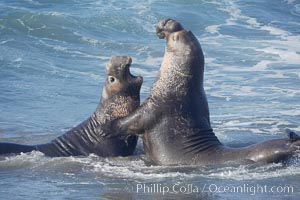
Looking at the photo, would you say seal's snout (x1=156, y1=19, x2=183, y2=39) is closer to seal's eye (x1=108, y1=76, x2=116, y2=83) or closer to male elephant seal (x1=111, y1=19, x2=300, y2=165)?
male elephant seal (x1=111, y1=19, x2=300, y2=165)

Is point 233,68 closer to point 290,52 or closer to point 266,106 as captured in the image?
point 290,52

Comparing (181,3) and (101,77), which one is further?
(181,3)

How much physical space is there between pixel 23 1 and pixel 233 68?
30.6 feet

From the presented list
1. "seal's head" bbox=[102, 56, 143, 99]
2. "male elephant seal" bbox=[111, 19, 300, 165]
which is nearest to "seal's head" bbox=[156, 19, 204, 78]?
"male elephant seal" bbox=[111, 19, 300, 165]

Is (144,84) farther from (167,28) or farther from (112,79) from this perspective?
(167,28)

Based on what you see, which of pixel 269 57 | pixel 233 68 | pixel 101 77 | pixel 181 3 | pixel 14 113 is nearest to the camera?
pixel 14 113

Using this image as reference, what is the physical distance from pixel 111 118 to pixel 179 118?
0.96 metres

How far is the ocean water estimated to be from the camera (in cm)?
845

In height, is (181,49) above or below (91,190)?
above

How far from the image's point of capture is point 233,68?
1858 centimetres

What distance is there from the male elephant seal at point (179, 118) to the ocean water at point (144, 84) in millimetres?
265

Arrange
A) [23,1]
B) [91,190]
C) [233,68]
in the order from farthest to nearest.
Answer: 1. [23,1]
2. [233,68]
3. [91,190]

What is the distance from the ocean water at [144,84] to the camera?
8.45 m

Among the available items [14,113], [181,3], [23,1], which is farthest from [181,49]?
[181,3]
